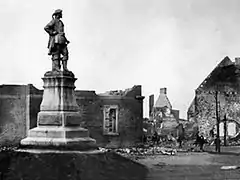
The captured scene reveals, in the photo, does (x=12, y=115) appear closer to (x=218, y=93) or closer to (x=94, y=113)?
(x=94, y=113)

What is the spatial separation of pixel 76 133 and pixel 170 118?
124ft

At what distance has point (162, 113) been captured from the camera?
51.2 meters

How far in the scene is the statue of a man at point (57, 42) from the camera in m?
14.6

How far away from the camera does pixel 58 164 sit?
487 inches

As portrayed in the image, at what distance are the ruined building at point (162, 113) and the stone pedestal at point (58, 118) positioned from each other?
1308 inches

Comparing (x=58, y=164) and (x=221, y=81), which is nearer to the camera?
(x=58, y=164)

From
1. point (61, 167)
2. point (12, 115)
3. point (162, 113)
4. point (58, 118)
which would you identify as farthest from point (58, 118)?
point (162, 113)

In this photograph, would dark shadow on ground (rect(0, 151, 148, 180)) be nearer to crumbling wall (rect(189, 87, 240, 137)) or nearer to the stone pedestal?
the stone pedestal

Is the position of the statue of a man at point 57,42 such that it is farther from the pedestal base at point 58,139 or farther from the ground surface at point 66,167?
→ the ground surface at point 66,167

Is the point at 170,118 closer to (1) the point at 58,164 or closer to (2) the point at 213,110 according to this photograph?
(2) the point at 213,110

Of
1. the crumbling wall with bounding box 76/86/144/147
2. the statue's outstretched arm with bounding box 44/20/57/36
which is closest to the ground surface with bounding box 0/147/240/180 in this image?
the statue's outstretched arm with bounding box 44/20/57/36

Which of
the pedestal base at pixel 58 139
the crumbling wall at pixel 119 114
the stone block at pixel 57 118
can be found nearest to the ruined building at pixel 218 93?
the crumbling wall at pixel 119 114

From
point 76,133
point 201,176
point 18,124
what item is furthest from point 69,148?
point 18,124

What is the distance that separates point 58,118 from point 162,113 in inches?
1490
